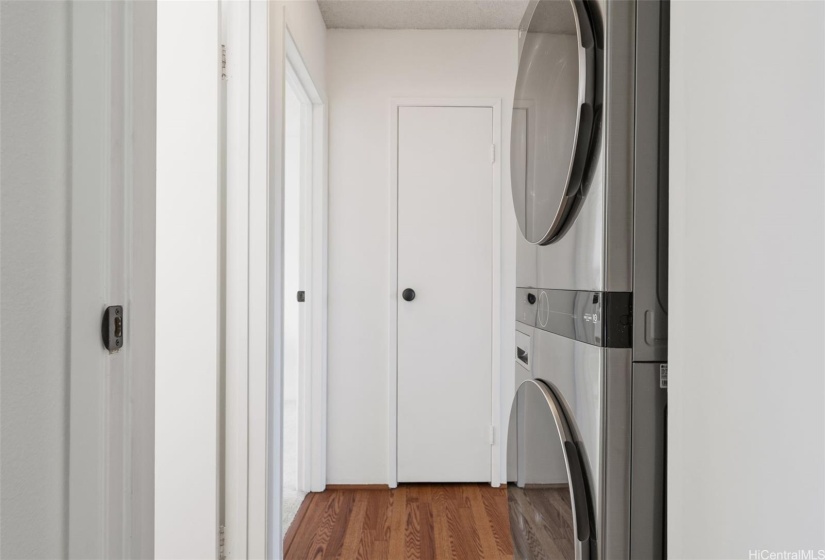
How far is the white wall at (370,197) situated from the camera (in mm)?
2750

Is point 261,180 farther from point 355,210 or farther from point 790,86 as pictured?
point 790,86

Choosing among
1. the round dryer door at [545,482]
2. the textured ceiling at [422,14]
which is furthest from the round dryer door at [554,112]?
the textured ceiling at [422,14]

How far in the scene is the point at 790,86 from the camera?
487mm

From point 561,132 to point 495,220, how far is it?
178cm

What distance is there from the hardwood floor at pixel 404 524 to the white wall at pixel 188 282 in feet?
2.34

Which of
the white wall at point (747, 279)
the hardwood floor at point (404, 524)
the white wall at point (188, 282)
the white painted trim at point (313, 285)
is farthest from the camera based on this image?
the white painted trim at point (313, 285)

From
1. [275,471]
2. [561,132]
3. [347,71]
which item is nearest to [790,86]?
[561,132]

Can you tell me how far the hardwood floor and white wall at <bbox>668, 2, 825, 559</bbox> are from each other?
1.61 metres

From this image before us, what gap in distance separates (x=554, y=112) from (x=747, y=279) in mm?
574

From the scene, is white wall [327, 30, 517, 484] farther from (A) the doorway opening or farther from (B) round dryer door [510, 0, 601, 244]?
(B) round dryer door [510, 0, 601, 244]

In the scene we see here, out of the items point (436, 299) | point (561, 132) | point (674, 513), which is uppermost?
point (561, 132)
